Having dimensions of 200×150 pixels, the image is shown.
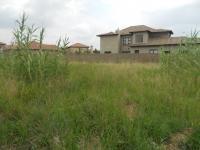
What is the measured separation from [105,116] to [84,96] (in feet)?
3.46

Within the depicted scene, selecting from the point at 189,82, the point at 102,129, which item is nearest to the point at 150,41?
the point at 189,82

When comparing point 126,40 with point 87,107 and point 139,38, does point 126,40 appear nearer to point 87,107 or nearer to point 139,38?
point 139,38

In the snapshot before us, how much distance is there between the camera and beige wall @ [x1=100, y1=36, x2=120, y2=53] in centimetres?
5547

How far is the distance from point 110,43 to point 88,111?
170 ft

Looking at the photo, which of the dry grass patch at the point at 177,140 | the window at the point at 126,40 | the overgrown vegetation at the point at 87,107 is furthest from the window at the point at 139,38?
the dry grass patch at the point at 177,140

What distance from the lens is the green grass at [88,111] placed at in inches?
181

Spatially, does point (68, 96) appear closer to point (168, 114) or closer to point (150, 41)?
point (168, 114)

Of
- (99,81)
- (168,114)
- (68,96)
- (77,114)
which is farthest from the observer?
(99,81)

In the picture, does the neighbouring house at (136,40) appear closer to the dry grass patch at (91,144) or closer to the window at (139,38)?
the window at (139,38)

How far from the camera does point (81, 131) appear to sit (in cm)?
475

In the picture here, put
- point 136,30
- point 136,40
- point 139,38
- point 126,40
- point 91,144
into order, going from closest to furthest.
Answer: point 91,144 < point 139,38 < point 136,40 < point 136,30 < point 126,40

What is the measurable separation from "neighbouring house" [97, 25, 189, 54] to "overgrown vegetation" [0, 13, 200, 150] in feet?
126

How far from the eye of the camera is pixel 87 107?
5367mm

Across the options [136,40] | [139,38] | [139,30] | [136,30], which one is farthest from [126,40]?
[139,30]
